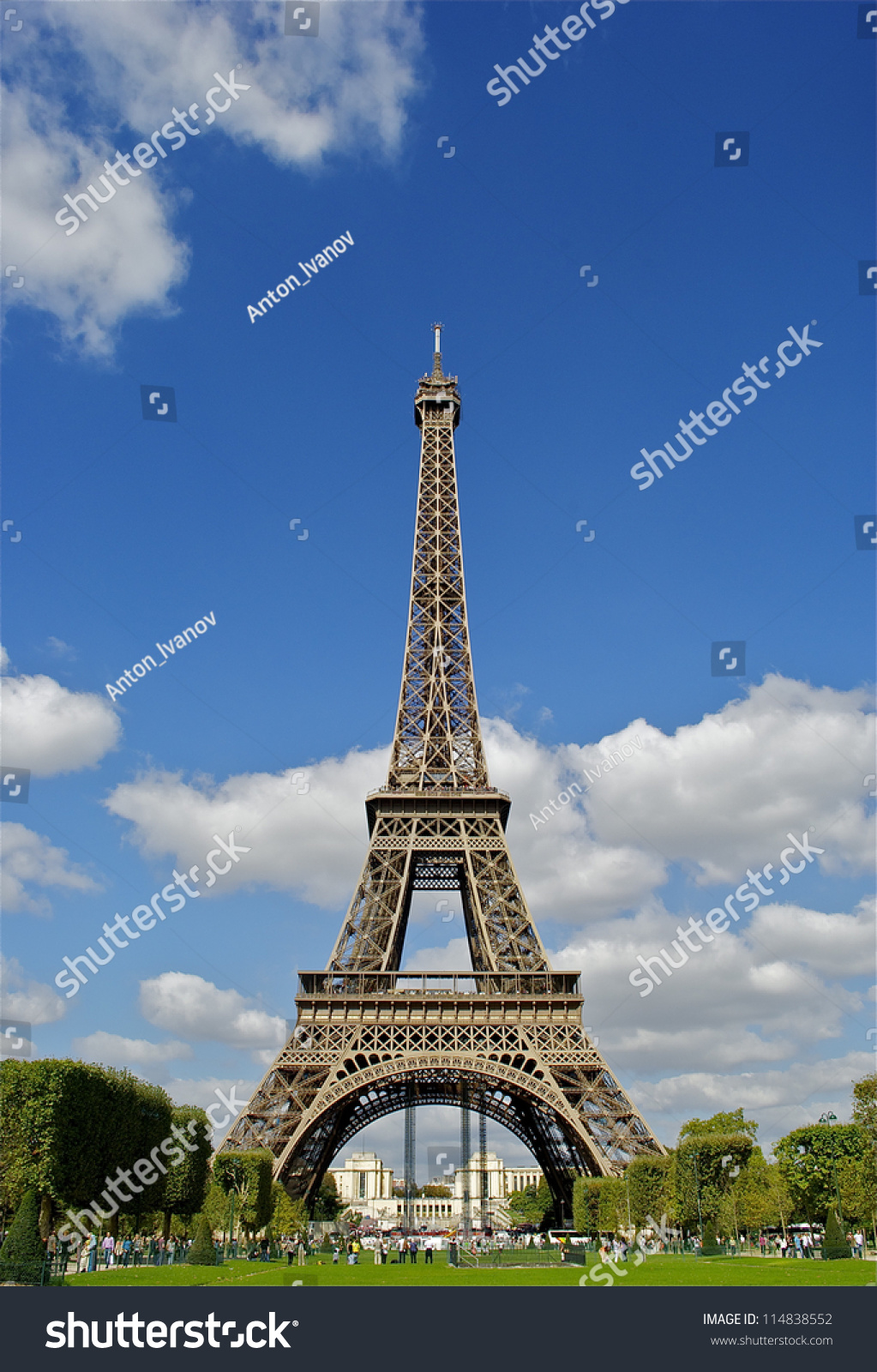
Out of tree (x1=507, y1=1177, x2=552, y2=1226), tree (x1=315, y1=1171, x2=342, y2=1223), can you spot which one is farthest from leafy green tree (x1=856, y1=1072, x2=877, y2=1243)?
tree (x1=507, y1=1177, x2=552, y2=1226)

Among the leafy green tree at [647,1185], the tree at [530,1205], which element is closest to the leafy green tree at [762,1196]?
the leafy green tree at [647,1185]

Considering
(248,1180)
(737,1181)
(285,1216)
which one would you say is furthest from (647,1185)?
(248,1180)

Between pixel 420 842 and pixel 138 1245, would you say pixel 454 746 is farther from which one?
pixel 138 1245

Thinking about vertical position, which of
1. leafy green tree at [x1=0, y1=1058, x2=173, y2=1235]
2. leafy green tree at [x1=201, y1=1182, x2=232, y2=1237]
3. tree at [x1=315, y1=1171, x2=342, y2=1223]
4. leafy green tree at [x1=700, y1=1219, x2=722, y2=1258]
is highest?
leafy green tree at [x1=0, y1=1058, x2=173, y2=1235]

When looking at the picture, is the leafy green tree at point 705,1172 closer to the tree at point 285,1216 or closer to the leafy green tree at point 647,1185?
the leafy green tree at point 647,1185

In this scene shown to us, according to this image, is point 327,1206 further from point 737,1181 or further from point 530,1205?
point 737,1181

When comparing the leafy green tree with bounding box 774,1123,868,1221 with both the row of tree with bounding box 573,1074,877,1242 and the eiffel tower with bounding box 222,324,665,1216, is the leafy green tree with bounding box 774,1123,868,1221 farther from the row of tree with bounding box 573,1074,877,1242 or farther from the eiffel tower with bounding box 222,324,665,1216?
the eiffel tower with bounding box 222,324,665,1216

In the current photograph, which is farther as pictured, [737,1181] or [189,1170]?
[737,1181]
